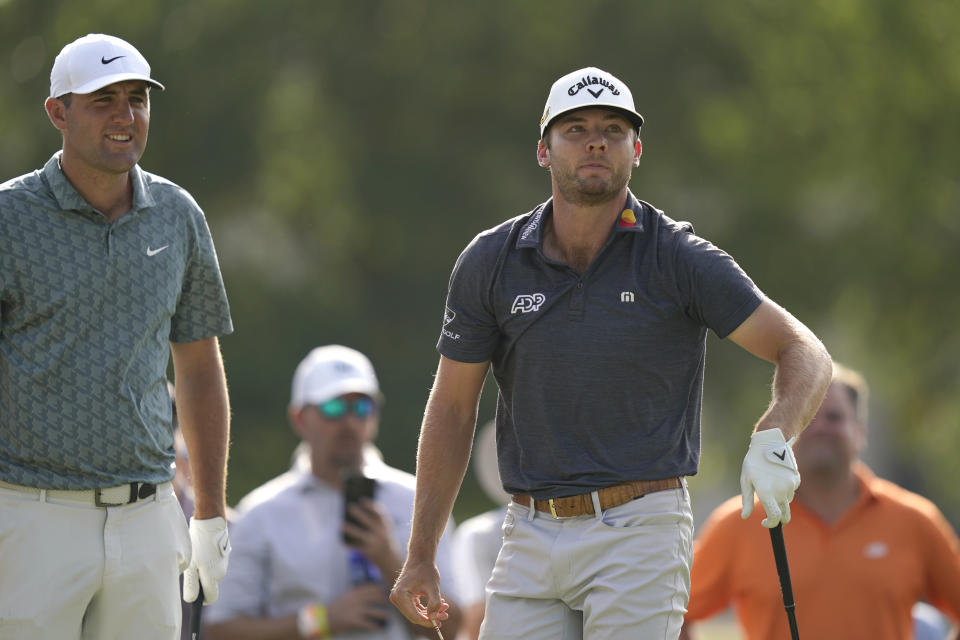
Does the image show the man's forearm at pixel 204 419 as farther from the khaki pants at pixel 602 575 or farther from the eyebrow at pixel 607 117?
the eyebrow at pixel 607 117

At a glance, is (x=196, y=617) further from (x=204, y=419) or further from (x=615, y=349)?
(x=615, y=349)

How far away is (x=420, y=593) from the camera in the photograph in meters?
5.79

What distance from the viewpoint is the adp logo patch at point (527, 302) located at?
5.58 m

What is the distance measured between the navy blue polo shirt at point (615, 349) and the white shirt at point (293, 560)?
2.19m

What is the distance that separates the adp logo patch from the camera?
5578mm

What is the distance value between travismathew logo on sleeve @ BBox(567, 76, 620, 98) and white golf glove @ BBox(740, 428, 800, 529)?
1305 millimetres

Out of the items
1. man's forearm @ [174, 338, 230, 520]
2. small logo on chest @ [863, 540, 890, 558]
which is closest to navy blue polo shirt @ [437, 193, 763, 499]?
man's forearm @ [174, 338, 230, 520]

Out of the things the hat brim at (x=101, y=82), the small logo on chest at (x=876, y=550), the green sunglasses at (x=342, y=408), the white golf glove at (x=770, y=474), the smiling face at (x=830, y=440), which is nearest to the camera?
the white golf glove at (x=770, y=474)

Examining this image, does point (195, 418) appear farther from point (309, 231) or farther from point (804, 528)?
point (309, 231)

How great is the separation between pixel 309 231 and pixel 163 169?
2.56 metres

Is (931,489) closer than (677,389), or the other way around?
(677,389)

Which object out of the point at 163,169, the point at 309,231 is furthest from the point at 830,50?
the point at 163,169

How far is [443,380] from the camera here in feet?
19.5

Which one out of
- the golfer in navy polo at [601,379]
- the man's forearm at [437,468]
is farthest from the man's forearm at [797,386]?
the man's forearm at [437,468]
